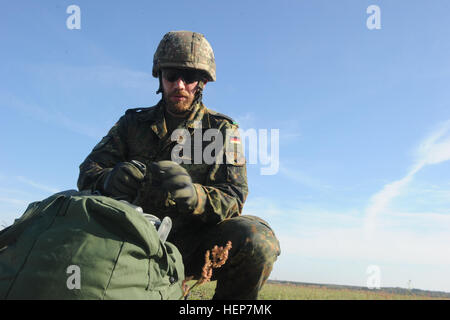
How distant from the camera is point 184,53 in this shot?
4.88 m

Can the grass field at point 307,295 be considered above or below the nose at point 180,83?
below

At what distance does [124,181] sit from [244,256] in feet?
4.44

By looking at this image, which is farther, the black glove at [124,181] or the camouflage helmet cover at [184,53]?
the camouflage helmet cover at [184,53]

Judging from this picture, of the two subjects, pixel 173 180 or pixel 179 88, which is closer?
pixel 173 180

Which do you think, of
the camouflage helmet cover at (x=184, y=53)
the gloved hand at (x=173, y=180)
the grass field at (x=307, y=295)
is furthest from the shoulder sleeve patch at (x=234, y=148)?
the grass field at (x=307, y=295)

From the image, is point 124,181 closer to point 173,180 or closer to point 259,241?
point 173,180

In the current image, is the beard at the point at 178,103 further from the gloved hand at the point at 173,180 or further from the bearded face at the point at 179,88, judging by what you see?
the gloved hand at the point at 173,180

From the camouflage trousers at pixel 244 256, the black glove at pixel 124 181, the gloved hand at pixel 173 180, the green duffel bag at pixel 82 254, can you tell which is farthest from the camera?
the camouflage trousers at pixel 244 256

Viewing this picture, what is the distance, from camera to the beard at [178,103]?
4.96 m

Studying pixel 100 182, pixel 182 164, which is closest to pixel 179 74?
pixel 182 164

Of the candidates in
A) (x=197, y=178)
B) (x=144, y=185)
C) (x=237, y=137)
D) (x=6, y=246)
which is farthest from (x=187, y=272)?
(x=6, y=246)

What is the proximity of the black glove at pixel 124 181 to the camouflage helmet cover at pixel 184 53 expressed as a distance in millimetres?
1691

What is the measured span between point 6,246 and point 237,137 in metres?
2.80

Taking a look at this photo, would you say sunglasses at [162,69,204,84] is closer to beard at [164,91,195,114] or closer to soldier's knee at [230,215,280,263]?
beard at [164,91,195,114]
